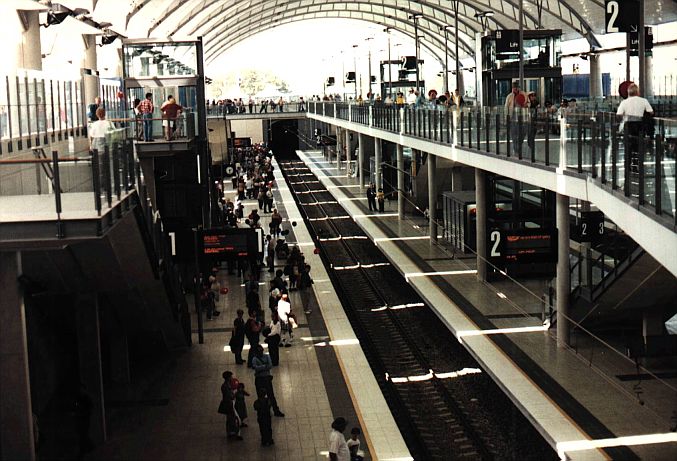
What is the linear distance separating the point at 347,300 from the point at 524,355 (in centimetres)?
1124

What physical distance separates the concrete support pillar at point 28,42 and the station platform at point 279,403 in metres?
11.6

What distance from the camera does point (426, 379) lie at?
77.9 feet

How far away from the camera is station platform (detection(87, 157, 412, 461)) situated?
1798 centimetres

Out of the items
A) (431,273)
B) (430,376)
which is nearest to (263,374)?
(430,376)

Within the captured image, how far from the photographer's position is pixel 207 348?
26.0m

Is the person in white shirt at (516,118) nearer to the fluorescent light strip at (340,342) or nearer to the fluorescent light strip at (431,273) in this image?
the fluorescent light strip at (340,342)

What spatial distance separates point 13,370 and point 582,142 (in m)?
10.9

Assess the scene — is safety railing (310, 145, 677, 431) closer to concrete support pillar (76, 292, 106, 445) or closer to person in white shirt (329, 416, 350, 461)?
person in white shirt (329, 416, 350, 461)

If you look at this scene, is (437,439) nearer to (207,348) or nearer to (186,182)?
(207,348)

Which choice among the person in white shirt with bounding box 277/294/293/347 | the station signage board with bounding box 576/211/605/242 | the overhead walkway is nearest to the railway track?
the person in white shirt with bounding box 277/294/293/347

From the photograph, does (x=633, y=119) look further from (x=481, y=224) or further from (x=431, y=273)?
(x=431, y=273)

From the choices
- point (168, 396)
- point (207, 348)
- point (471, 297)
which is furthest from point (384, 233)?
point (168, 396)

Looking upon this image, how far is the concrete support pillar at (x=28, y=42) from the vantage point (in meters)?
34.2

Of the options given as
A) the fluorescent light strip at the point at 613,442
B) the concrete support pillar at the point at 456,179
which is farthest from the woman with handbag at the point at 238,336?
the concrete support pillar at the point at 456,179
